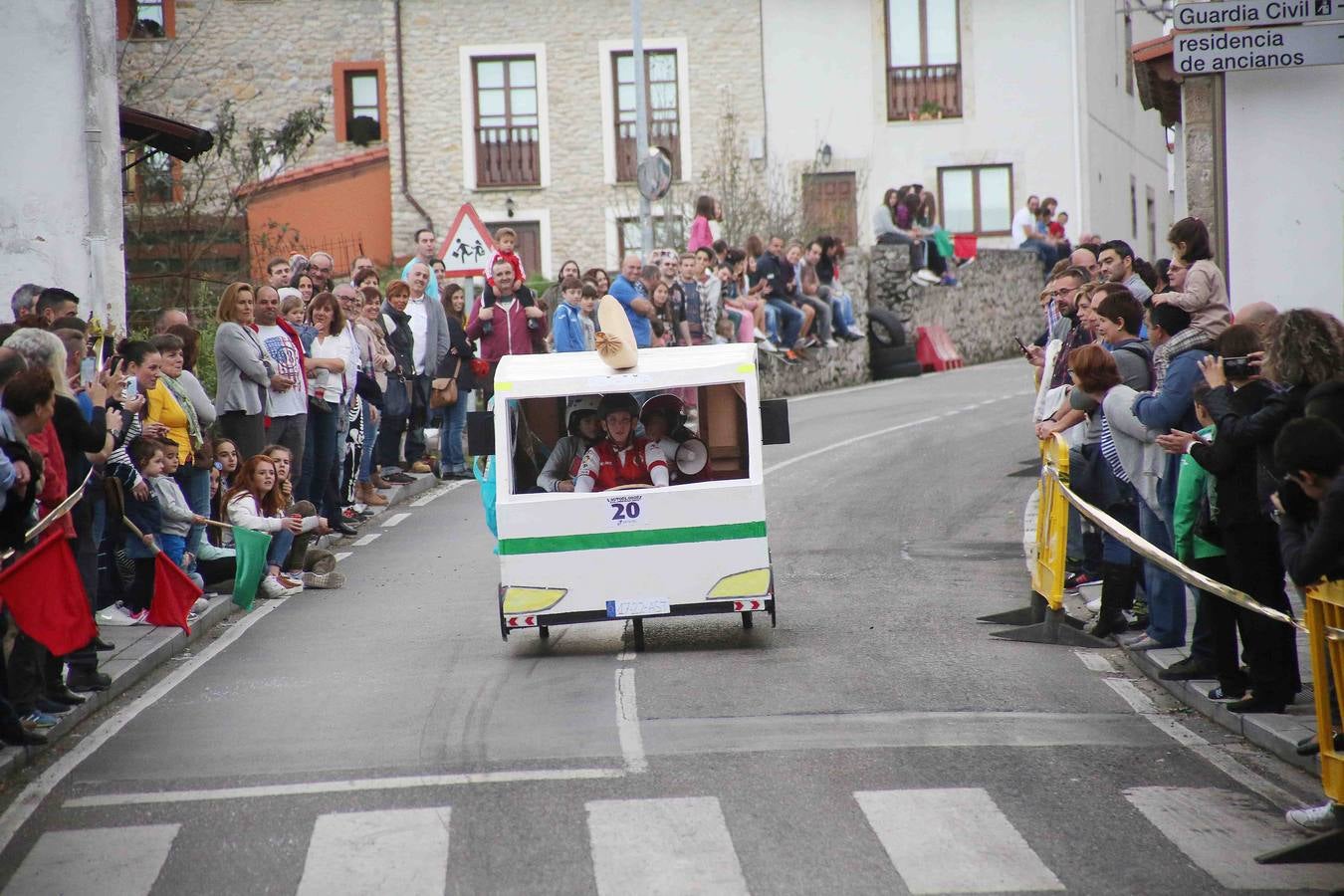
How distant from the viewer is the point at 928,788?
27.4 ft

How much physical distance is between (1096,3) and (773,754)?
3942cm

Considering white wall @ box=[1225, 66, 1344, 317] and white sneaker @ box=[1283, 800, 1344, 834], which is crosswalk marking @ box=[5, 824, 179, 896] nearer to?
white sneaker @ box=[1283, 800, 1344, 834]

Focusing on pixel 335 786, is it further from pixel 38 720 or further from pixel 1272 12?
pixel 1272 12

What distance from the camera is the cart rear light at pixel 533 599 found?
1187cm

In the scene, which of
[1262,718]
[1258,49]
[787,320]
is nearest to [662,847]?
[1262,718]

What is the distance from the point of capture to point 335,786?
8695 millimetres

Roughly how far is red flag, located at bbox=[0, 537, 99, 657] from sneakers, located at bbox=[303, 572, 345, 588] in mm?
4971

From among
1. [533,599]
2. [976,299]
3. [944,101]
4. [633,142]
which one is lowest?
[533,599]

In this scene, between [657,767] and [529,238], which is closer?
[657,767]

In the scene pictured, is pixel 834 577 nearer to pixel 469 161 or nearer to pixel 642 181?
pixel 642 181

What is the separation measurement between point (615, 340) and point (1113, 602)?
3.70 metres

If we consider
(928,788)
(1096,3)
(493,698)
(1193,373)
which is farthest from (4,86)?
(1096,3)

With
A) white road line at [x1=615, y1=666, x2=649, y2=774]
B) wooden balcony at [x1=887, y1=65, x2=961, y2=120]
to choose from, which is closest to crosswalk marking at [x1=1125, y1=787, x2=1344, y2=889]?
white road line at [x1=615, y1=666, x2=649, y2=774]

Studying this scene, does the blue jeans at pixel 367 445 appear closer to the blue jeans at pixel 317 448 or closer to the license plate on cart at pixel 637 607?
the blue jeans at pixel 317 448
